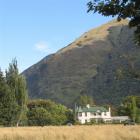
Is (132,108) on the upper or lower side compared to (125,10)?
upper

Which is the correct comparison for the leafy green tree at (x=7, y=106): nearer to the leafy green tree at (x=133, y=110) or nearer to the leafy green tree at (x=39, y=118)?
the leafy green tree at (x=39, y=118)

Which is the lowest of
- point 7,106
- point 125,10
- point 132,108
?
point 125,10

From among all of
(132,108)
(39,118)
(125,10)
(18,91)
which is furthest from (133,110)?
(125,10)

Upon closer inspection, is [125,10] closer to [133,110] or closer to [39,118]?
[39,118]

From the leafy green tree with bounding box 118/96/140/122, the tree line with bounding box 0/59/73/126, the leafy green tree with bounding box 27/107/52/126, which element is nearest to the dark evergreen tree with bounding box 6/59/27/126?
the tree line with bounding box 0/59/73/126

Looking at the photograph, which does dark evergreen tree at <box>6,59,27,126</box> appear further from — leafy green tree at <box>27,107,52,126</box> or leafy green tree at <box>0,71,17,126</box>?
leafy green tree at <box>27,107,52,126</box>

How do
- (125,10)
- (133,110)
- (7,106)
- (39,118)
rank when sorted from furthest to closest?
(133,110) < (39,118) < (7,106) < (125,10)

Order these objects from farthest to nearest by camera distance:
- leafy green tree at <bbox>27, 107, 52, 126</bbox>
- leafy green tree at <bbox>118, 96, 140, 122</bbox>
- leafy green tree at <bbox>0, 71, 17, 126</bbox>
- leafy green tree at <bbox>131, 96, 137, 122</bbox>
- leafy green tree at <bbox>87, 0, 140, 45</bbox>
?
leafy green tree at <bbox>131, 96, 137, 122</bbox>
leafy green tree at <bbox>118, 96, 140, 122</bbox>
leafy green tree at <bbox>27, 107, 52, 126</bbox>
leafy green tree at <bbox>0, 71, 17, 126</bbox>
leafy green tree at <bbox>87, 0, 140, 45</bbox>

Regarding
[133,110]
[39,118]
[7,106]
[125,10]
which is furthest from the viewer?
[133,110]

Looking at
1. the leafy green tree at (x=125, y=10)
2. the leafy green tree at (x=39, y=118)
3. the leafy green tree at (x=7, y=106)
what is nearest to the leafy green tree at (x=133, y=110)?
the leafy green tree at (x=39, y=118)

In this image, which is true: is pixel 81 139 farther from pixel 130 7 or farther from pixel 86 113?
pixel 86 113

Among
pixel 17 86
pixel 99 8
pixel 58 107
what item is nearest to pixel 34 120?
pixel 58 107

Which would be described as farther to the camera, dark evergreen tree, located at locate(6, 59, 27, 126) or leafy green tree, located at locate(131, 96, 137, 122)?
leafy green tree, located at locate(131, 96, 137, 122)

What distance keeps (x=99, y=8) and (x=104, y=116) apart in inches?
6816
